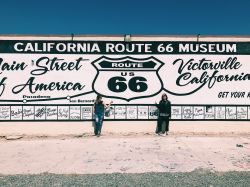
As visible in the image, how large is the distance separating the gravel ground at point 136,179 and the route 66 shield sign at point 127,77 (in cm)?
843

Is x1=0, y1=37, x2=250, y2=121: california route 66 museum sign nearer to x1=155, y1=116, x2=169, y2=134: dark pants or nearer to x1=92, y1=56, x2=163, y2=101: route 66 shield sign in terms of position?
x1=92, y1=56, x2=163, y2=101: route 66 shield sign

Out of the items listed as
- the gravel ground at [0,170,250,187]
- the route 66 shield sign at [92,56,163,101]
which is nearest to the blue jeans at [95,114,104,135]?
the route 66 shield sign at [92,56,163,101]

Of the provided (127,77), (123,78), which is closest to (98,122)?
(123,78)

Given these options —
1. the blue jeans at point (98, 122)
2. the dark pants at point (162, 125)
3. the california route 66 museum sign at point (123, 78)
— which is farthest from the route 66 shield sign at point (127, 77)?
the dark pants at point (162, 125)

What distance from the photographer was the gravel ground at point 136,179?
996cm

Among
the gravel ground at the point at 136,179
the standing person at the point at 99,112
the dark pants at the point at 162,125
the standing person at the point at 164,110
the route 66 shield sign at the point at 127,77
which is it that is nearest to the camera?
the gravel ground at the point at 136,179

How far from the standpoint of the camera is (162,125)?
63.4ft

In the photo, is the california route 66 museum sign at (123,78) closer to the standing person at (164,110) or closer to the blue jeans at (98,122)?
the standing person at (164,110)

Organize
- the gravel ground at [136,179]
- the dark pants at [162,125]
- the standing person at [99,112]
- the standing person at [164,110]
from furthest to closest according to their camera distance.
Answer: the dark pants at [162,125] → the standing person at [164,110] → the standing person at [99,112] → the gravel ground at [136,179]

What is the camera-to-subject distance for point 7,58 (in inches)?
747

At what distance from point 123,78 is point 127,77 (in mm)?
184

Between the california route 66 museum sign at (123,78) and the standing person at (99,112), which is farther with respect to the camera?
the california route 66 museum sign at (123,78)

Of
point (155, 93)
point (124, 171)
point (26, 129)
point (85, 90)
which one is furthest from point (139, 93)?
point (124, 171)

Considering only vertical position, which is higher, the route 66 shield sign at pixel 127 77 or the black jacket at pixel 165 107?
the route 66 shield sign at pixel 127 77
